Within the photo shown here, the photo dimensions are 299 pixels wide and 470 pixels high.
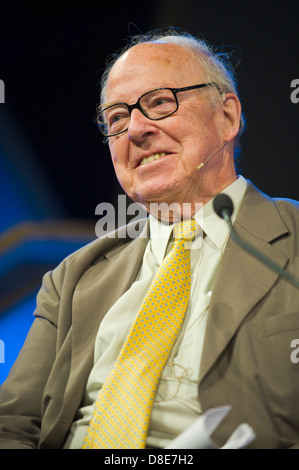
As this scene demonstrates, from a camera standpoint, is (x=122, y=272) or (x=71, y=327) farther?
(x=122, y=272)

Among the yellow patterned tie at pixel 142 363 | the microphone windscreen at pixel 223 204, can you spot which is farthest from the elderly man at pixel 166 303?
the microphone windscreen at pixel 223 204

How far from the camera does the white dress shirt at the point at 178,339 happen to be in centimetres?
123

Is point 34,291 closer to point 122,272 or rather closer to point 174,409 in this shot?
point 122,272

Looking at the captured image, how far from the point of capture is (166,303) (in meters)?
1.39

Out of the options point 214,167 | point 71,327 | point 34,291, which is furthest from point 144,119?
point 34,291

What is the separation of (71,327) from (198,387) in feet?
1.80

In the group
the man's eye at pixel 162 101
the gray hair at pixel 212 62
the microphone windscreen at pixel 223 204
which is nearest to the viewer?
the microphone windscreen at pixel 223 204

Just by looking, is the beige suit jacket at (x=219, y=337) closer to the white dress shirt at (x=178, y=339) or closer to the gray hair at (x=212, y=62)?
the white dress shirt at (x=178, y=339)

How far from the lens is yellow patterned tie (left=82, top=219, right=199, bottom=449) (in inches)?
46.9

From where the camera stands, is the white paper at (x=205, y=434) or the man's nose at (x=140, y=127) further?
the man's nose at (x=140, y=127)

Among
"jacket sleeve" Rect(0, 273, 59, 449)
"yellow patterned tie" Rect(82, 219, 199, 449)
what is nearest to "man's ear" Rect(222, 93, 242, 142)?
"yellow patterned tie" Rect(82, 219, 199, 449)

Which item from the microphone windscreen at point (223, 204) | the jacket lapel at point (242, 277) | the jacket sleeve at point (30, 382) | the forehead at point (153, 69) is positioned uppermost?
the forehead at point (153, 69)

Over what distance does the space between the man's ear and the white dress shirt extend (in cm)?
22
